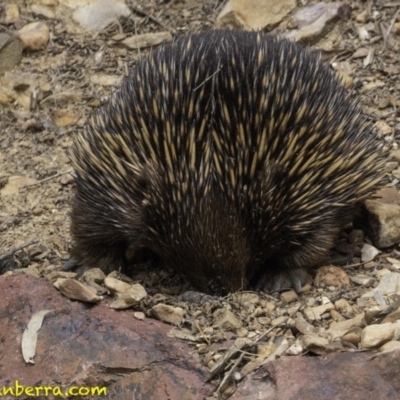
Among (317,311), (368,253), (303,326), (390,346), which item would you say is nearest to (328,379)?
(390,346)

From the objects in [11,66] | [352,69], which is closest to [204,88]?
[352,69]

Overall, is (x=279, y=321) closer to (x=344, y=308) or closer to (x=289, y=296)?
(x=344, y=308)

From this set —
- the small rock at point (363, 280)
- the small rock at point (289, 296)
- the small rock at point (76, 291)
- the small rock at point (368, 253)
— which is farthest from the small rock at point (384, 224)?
the small rock at point (76, 291)

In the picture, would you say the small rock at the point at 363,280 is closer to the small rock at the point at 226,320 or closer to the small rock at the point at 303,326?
the small rock at the point at 303,326

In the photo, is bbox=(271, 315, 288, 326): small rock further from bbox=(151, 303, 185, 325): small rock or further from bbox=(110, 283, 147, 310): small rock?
bbox=(110, 283, 147, 310): small rock

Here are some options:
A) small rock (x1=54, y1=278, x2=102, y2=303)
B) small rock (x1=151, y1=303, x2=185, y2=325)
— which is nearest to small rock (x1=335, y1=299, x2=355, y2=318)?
small rock (x1=151, y1=303, x2=185, y2=325)

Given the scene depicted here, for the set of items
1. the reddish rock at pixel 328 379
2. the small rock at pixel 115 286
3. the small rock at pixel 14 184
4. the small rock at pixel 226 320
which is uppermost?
the reddish rock at pixel 328 379

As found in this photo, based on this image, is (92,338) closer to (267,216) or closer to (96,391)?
(96,391)

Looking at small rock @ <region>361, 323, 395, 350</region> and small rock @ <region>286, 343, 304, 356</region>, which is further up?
small rock @ <region>361, 323, 395, 350</region>
